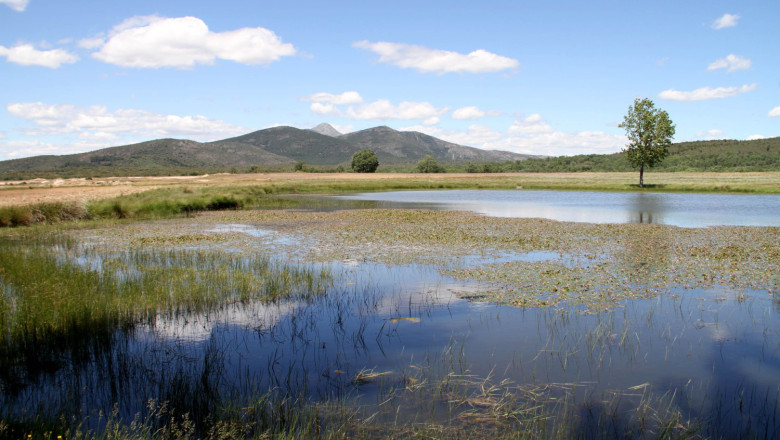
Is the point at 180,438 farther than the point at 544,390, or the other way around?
the point at 544,390

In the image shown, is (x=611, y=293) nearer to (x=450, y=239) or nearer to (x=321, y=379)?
(x=321, y=379)

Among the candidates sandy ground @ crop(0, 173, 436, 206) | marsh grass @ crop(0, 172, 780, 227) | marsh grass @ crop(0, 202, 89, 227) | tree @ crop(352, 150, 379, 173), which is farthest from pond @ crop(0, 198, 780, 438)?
tree @ crop(352, 150, 379, 173)

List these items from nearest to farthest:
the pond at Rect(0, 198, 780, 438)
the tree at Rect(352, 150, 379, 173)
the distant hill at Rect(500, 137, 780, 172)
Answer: the pond at Rect(0, 198, 780, 438), the distant hill at Rect(500, 137, 780, 172), the tree at Rect(352, 150, 379, 173)

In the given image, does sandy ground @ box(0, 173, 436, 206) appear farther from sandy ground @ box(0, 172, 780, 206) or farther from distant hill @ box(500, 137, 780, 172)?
distant hill @ box(500, 137, 780, 172)

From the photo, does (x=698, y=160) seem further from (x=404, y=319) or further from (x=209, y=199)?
(x=404, y=319)

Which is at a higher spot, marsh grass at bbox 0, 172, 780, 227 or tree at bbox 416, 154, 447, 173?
tree at bbox 416, 154, 447, 173

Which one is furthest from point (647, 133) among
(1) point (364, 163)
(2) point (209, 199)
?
(1) point (364, 163)

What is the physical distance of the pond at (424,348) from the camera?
592cm

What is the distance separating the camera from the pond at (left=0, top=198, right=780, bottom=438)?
592cm

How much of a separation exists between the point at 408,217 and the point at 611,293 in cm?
1930

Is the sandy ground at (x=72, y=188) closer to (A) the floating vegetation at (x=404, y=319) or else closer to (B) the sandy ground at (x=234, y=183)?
(B) the sandy ground at (x=234, y=183)

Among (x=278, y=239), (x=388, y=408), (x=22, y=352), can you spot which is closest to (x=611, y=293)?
(x=388, y=408)

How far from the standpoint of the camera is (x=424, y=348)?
324 inches

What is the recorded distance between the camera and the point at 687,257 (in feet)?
53.0
